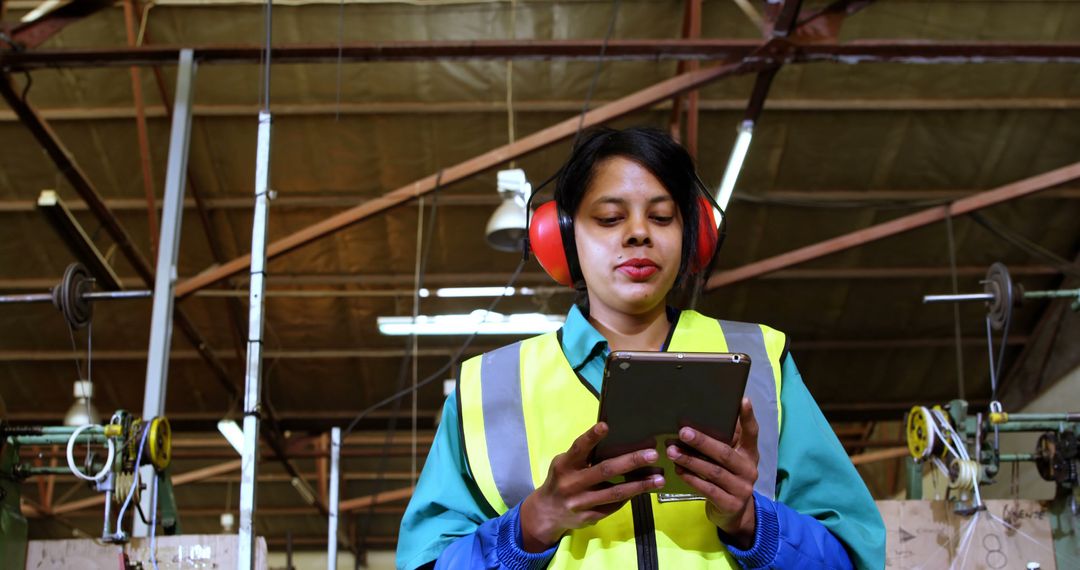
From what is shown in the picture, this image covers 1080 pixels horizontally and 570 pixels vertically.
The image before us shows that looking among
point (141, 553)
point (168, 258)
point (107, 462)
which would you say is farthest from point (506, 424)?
point (168, 258)

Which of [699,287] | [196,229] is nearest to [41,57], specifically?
[196,229]

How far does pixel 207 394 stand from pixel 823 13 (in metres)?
7.82

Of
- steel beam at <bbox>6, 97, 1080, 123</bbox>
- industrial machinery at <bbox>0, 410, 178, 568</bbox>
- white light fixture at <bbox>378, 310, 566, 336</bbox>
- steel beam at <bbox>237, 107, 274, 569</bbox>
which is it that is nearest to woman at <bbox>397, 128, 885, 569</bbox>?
steel beam at <bbox>237, 107, 274, 569</bbox>

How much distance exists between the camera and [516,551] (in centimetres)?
135

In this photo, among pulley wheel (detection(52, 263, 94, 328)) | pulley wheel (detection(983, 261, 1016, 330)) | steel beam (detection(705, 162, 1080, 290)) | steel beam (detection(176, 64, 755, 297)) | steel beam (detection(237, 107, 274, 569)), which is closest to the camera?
steel beam (detection(237, 107, 274, 569))

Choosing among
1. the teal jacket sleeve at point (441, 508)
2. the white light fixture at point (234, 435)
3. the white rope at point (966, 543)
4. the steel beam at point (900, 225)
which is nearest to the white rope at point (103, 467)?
the white light fixture at point (234, 435)

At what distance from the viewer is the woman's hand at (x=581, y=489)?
4.02 feet

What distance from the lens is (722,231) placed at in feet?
5.48

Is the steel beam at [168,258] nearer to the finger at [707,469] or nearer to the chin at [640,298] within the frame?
the chin at [640,298]

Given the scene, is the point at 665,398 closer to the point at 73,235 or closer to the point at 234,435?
the point at 234,435

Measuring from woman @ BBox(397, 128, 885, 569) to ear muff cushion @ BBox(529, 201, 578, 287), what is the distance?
0.01 m

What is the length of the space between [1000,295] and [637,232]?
13.2 ft

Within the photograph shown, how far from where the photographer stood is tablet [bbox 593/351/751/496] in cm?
119

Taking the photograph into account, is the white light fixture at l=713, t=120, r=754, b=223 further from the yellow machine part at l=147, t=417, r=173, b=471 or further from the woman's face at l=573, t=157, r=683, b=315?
the woman's face at l=573, t=157, r=683, b=315
